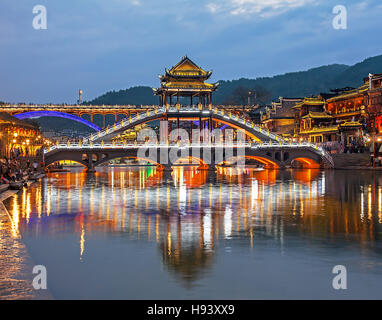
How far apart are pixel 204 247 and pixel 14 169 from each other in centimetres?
4074

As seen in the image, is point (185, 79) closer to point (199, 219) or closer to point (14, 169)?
point (14, 169)

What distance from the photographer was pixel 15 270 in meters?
11.6

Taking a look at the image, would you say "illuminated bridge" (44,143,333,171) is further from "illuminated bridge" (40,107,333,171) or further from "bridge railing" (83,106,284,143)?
"bridge railing" (83,106,284,143)

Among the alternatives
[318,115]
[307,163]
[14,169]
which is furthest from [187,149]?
[318,115]

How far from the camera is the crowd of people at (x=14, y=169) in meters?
43.0

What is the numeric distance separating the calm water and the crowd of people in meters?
15.8

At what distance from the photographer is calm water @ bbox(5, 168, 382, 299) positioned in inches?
430

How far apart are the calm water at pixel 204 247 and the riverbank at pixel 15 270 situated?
0.58m

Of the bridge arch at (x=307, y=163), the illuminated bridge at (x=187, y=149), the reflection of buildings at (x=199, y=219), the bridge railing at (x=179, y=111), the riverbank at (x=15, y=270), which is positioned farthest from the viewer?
the bridge arch at (x=307, y=163)

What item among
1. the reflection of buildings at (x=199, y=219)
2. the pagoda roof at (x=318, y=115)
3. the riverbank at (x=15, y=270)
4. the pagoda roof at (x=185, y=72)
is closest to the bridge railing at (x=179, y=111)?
the pagoda roof at (x=185, y=72)

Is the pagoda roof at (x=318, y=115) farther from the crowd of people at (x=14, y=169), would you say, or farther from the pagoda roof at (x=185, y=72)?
the crowd of people at (x=14, y=169)

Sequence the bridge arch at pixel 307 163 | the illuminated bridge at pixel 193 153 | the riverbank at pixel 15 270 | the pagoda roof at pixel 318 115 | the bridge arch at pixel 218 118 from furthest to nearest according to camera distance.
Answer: the pagoda roof at pixel 318 115
the bridge arch at pixel 307 163
the bridge arch at pixel 218 118
the illuminated bridge at pixel 193 153
the riverbank at pixel 15 270
